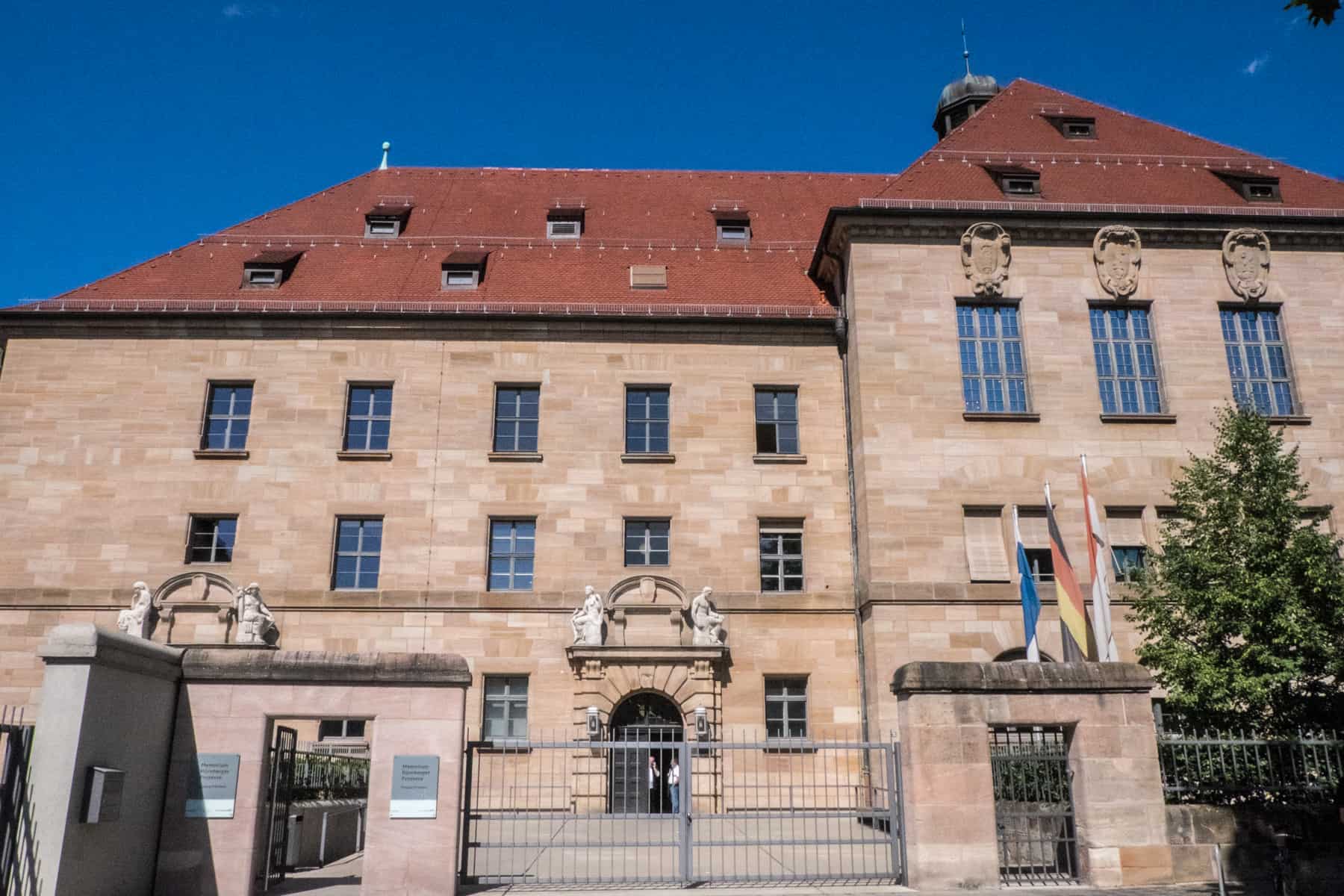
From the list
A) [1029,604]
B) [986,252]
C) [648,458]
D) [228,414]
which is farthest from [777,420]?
[228,414]

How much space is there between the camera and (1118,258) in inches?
903

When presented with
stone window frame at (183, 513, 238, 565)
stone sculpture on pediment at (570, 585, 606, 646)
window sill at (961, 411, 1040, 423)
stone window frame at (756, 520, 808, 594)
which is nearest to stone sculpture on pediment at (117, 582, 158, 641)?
stone window frame at (183, 513, 238, 565)

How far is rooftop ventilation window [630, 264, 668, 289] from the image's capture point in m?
25.4

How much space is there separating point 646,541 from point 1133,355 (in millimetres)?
11157

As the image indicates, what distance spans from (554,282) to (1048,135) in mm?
13164

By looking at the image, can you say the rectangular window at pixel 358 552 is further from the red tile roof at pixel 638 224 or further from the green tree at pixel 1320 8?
the green tree at pixel 1320 8

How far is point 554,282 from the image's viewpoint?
25.5 meters

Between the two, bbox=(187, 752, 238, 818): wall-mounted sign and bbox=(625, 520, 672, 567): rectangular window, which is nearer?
bbox=(187, 752, 238, 818): wall-mounted sign

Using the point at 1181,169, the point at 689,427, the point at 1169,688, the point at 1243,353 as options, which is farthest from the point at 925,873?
the point at 1181,169

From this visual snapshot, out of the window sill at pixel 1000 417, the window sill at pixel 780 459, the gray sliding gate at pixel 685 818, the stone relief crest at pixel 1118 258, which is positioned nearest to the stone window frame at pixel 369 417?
the gray sliding gate at pixel 685 818

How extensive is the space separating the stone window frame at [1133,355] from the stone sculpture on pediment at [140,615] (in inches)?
784

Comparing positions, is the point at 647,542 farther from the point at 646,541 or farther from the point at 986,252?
the point at 986,252

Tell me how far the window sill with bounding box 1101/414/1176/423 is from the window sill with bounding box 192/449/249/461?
1827 centimetres

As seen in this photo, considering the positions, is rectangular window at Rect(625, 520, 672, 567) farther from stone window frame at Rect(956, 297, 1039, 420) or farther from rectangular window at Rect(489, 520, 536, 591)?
stone window frame at Rect(956, 297, 1039, 420)
